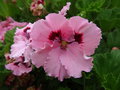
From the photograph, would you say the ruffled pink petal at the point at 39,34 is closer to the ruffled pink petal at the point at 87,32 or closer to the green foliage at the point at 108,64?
the ruffled pink petal at the point at 87,32

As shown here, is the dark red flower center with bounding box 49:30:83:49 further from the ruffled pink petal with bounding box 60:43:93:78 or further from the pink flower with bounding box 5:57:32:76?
the pink flower with bounding box 5:57:32:76

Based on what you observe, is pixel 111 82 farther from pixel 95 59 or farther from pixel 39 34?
pixel 39 34

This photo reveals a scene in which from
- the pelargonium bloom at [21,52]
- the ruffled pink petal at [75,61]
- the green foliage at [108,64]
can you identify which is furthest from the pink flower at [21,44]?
the green foliage at [108,64]

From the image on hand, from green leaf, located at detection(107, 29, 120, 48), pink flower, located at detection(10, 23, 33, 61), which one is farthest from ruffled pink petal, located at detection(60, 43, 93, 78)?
green leaf, located at detection(107, 29, 120, 48)

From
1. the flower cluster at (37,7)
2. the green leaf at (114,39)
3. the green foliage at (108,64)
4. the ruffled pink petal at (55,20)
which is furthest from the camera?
the flower cluster at (37,7)

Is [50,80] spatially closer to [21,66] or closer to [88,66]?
[21,66]

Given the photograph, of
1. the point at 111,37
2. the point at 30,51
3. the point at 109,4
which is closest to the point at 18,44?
the point at 30,51
